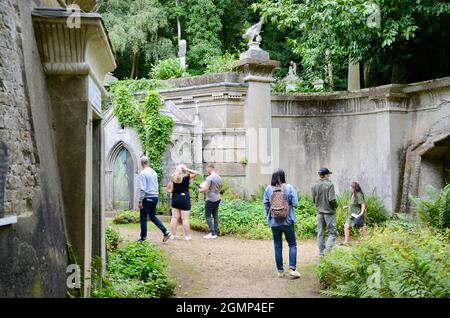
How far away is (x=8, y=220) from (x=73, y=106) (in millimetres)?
1886

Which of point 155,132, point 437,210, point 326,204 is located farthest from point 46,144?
point 155,132

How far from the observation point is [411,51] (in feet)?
47.1

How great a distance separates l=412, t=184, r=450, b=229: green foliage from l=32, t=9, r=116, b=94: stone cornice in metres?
7.59

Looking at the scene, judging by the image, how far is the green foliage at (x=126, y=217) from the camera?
1431cm

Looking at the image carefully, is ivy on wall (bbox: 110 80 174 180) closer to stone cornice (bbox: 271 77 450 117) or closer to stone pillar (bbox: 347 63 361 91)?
stone cornice (bbox: 271 77 450 117)

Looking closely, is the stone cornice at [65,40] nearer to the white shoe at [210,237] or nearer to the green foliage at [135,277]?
the green foliage at [135,277]

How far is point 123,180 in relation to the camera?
618 inches

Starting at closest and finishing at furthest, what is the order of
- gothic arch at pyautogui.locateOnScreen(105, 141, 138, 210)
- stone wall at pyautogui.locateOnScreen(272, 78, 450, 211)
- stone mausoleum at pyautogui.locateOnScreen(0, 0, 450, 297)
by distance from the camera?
stone mausoleum at pyautogui.locateOnScreen(0, 0, 450, 297), stone wall at pyautogui.locateOnScreen(272, 78, 450, 211), gothic arch at pyautogui.locateOnScreen(105, 141, 138, 210)

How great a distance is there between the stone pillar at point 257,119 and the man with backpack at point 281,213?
6.91 m

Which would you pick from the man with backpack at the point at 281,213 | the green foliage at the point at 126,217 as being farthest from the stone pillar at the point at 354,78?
the man with backpack at the point at 281,213

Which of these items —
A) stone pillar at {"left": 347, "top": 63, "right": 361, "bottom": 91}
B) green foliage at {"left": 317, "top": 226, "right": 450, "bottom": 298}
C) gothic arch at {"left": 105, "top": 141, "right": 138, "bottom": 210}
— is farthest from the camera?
stone pillar at {"left": 347, "top": 63, "right": 361, "bottom": 91}

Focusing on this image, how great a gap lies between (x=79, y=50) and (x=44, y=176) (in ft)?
5.04

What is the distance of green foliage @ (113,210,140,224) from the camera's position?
14.3 meters

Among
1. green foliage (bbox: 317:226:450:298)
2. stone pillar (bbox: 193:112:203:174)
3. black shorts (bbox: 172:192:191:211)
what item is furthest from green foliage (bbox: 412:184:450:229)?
stone pillar (bbox: 193:112:203:174)
